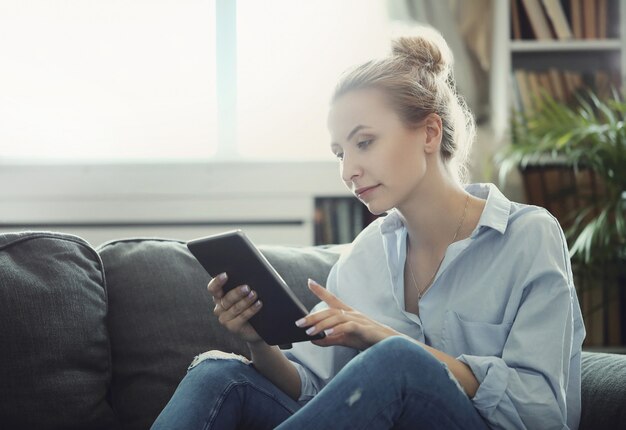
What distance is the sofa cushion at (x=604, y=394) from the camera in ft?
4.25

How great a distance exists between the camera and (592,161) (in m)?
2.56

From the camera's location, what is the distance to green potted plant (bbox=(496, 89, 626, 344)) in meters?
2.47

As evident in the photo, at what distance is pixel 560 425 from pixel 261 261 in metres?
0.51

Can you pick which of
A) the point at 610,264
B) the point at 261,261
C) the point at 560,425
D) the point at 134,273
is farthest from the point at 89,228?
the point at 560,425

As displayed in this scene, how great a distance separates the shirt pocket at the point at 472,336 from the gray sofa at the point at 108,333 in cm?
19

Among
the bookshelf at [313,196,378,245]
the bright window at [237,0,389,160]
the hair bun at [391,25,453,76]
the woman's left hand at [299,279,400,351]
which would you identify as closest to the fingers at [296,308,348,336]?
the woman's left hand at [299,279,400,351]

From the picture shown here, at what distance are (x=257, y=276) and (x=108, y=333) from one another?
444 millimetres

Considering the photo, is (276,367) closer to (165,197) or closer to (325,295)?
(325,295)

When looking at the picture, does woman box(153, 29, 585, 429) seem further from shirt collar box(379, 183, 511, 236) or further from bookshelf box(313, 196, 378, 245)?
bookshelf box(313, 196, 378, 245)

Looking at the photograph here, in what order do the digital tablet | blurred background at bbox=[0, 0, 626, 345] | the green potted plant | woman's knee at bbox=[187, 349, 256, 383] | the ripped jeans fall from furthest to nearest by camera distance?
blurred background at bbox=[0, 0, 626, 345] → the green potted plant → woman's knee at bbox=[187, 349, 256, 383] → the digital tablet → the ripped jeans

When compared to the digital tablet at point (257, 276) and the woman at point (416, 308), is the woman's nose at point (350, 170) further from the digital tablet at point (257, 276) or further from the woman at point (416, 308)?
the digital tablet at point (257, 276)

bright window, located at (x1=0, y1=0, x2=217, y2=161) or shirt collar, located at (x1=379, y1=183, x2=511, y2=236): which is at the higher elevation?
bright window, located at (x1=0, y1=0, x2=217, y2=161)

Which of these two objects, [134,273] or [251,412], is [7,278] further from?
[251,412]

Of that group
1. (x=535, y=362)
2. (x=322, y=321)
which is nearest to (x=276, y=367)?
(x=322, y=321)
